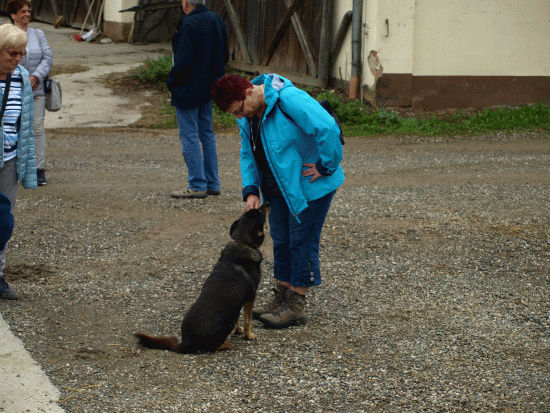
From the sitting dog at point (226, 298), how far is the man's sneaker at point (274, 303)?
323 millimetres

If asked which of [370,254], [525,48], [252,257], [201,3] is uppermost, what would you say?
[201,3]

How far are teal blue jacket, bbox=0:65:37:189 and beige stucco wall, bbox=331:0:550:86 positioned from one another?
25.4 ft

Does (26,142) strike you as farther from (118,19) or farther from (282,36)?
(118,19)

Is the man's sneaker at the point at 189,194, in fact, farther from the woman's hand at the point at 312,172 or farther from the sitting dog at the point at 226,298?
the woman's hand at the point at 312,172

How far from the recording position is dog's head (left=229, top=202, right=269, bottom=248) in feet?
13.3

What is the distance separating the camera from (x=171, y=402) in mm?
3393

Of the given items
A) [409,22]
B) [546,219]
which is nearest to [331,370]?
[546,219]

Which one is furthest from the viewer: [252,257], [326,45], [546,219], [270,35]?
[270,35]

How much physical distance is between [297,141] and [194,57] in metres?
3.35

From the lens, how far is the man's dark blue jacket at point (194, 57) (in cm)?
Answer: 686

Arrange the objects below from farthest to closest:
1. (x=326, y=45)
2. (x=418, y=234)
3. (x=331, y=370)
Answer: (x=326, y=45) < (x=418, y=234) < (x=331, y=370)

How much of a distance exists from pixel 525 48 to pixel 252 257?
A: 30.9 ft

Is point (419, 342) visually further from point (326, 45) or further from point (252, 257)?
point (326, 45)

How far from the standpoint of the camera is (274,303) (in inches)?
177
